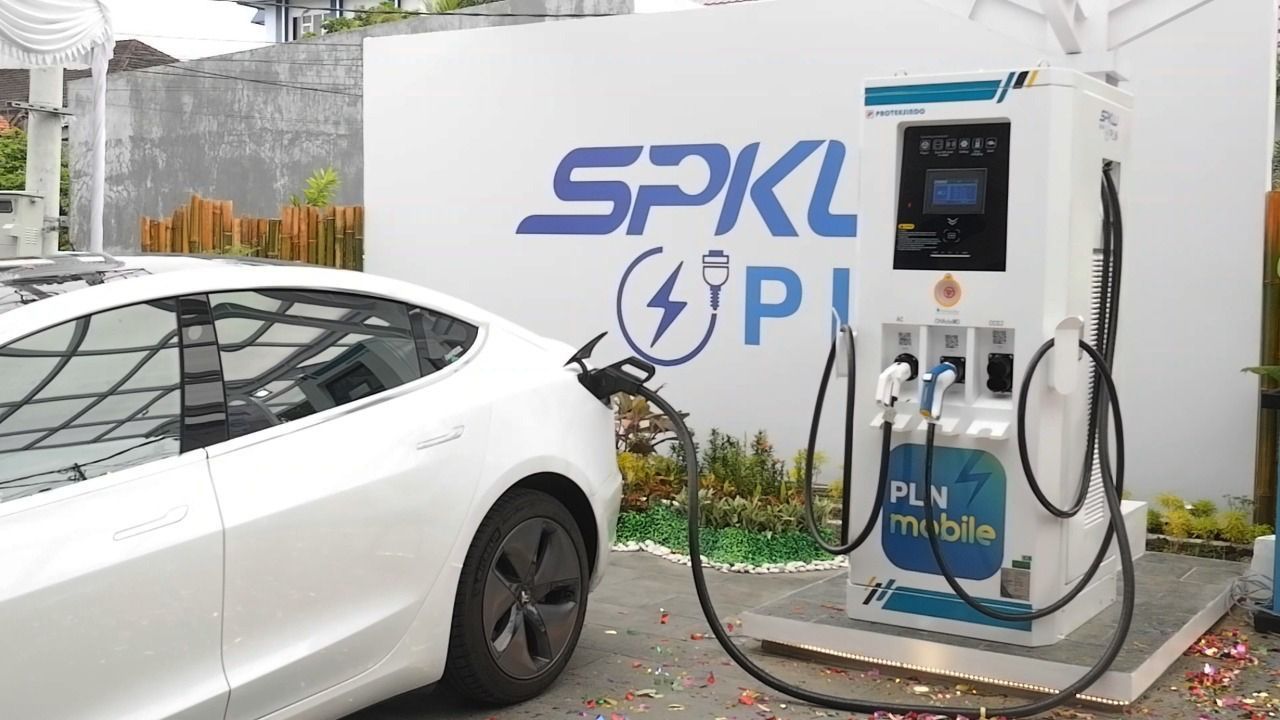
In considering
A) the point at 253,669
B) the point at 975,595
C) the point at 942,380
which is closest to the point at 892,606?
the point at 975,595

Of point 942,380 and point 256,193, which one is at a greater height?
point 256,193

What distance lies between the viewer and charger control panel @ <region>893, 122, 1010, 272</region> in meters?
5.17

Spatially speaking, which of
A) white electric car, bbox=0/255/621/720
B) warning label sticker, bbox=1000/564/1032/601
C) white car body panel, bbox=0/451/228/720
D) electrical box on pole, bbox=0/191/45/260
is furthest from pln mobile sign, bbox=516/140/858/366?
white car body panel, bbox=0/451/228/720

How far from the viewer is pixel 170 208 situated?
81.3 ft

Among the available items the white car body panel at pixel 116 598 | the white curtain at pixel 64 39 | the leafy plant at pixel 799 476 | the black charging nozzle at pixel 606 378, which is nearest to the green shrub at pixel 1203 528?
the leafy plant at pixel 799 476

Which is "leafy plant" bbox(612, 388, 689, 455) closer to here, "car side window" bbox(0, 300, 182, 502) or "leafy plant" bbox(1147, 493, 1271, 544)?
"leafy plant" bbox(1147, 493, 1271, 544)

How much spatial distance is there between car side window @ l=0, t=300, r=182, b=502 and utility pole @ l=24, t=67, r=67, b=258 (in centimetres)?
476

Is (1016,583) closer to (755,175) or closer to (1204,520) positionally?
(1204,520)

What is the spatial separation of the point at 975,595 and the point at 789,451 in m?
3.82

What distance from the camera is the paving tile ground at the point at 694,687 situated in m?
4.91

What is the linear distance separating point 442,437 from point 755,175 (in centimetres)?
511

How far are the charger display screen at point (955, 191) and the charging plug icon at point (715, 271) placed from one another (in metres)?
4.04

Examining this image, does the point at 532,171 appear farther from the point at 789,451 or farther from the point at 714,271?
the point at 789,451

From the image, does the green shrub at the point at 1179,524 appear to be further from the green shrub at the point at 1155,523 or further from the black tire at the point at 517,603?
the black tire at the point at 517,603
